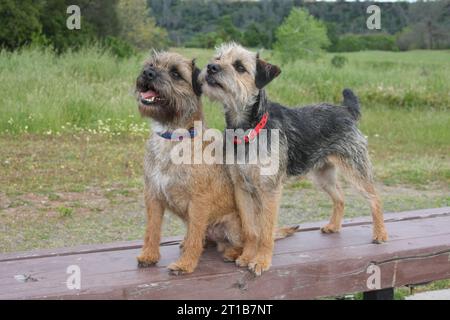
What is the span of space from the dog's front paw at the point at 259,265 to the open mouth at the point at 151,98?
1.04 metres

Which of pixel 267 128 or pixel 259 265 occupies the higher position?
pixel 267 128

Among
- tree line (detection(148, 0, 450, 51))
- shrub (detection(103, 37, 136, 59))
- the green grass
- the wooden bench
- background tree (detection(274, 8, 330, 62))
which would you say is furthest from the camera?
background tree (detection(274, 8, 330, 62))

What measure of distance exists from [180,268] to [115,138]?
320 inches

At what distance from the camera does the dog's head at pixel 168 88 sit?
344cm

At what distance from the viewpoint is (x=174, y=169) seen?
11.5 ft

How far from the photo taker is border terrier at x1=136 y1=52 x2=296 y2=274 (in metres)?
3.46

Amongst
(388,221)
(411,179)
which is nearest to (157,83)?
(388,221)

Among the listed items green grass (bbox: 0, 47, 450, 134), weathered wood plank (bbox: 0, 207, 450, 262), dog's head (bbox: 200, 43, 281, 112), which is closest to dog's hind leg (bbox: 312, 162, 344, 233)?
weathered wood plank (bbox: 0, 207, 450, 262)

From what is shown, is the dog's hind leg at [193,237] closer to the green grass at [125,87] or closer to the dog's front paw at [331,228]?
the dog's front paw at [331,228]

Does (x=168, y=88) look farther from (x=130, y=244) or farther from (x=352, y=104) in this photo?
(x=352, y=104)

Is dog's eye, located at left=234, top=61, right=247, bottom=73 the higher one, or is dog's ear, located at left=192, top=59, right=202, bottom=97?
dog's eye, located at left=234, top=61, right=247, bottom=73

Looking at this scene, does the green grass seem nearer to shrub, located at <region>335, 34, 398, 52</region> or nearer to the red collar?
shrub, located at <region>335, 34, 398, 52</region>

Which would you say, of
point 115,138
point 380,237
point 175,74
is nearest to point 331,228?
point 380,237
